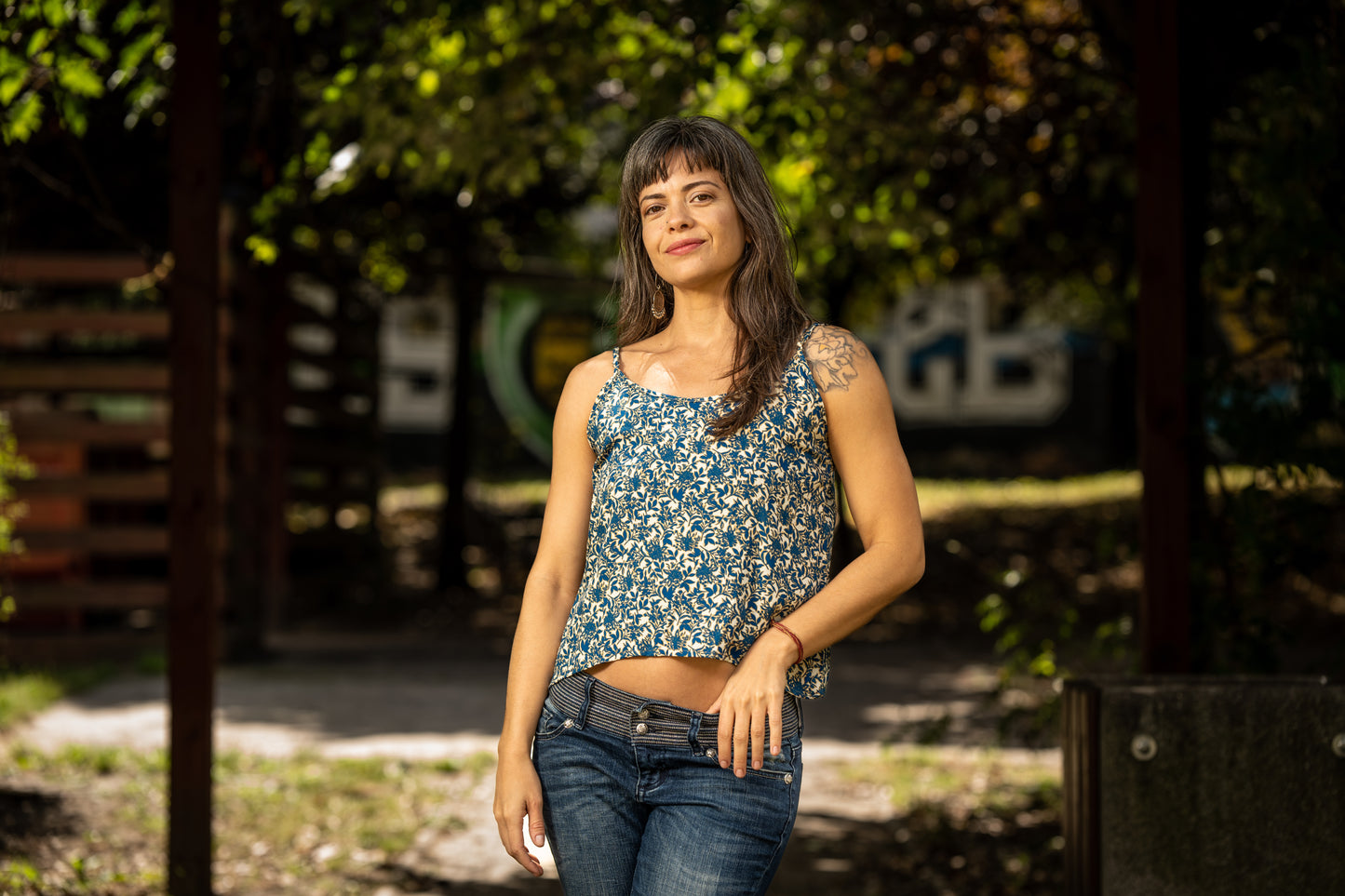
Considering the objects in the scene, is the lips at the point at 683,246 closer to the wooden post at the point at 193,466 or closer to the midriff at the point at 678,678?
the midriff at the point at 678,678

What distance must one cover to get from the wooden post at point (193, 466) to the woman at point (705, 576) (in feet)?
7.50

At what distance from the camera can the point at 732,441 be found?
200 centimetres

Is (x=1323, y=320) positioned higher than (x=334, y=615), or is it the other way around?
(x=1323, y=320)

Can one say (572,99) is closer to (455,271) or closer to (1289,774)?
(1289,774)

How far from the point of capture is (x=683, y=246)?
213 centimetres

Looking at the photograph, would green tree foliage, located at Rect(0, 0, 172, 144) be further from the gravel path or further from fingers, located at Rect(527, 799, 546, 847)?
fingers, located at Rect(527, 799, 546, 847)

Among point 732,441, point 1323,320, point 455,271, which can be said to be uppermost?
point 455,271

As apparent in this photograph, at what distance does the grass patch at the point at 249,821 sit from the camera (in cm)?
462

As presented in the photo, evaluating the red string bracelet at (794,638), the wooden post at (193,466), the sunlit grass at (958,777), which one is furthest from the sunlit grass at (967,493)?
the red string bracelet at (794,638)

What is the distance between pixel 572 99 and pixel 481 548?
28.6 feet

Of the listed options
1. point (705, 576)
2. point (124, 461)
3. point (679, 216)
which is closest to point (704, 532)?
point (705, 576)

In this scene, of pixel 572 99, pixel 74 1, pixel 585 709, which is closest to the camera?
pixel 585 709

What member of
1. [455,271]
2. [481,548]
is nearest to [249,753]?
[455,271]

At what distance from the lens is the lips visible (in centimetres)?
213
